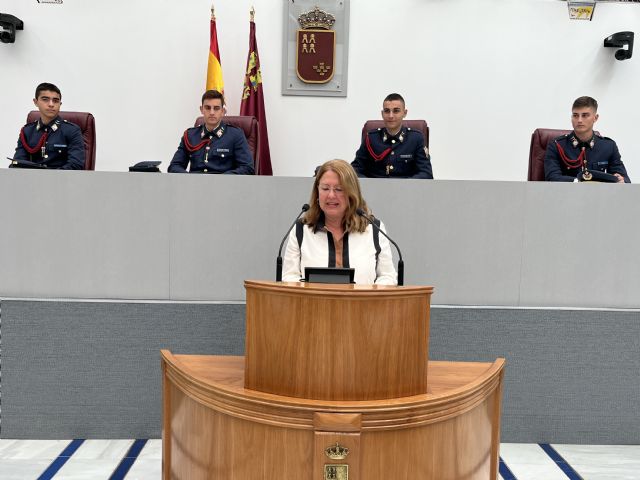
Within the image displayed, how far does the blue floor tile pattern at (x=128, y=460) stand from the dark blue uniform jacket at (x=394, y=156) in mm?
1921

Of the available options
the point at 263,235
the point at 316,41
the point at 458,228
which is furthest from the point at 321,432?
the point at 316,41

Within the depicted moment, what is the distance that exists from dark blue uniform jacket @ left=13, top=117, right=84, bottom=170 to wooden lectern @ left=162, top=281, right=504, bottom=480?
256 cm

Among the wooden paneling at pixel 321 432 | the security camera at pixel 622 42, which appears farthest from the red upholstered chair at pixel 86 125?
the security camera at pixel 622 42

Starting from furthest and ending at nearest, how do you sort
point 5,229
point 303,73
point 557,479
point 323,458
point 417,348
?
point 303,73 → point 5,229 → point 557,479 → point 417,348 → point 323,458

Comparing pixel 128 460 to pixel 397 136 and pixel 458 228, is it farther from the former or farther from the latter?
pixel 397 136

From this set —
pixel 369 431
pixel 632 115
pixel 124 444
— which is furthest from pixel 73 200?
pixel 632 115

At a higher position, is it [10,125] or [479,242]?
[10,125]

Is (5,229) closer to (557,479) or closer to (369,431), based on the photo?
(369,431)

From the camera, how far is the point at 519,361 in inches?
95.0

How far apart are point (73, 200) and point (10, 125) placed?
98.8 inches

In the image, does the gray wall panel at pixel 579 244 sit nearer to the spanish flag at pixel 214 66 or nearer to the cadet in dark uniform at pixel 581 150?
the cadet in dark uniform at pixel 581 150

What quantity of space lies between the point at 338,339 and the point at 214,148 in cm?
246

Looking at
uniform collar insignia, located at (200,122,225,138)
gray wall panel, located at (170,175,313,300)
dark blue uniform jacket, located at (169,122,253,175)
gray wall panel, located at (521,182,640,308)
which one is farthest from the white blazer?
uniform collar insignia, located at (200,122,225,138)

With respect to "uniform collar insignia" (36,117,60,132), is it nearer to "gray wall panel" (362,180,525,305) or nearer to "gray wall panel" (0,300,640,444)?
"gray wall panel" (0,300,640,444)
